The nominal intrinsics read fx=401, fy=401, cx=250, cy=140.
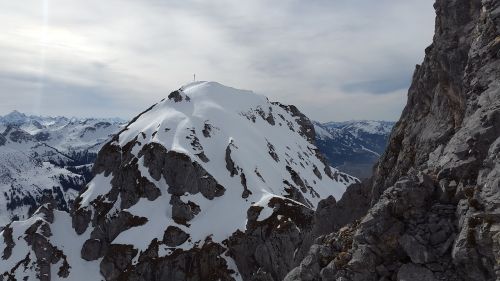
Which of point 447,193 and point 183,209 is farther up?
point 447,193

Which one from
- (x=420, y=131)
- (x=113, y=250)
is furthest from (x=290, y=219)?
(x=420, y=131)

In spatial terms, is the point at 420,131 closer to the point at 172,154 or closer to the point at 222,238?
the point at 222,238

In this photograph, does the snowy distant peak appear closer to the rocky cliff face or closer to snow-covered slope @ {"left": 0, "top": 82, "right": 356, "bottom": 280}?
snow-covered slope @ {"left": 0, "top": 82, "right": 356, "bottom": 280}

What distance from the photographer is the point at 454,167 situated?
888 inches

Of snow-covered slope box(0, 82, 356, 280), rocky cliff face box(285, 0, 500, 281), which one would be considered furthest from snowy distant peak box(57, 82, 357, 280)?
rocky cliff face box(285, 0, 500, 281)

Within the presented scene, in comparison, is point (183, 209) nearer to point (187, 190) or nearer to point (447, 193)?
point (187, 190)

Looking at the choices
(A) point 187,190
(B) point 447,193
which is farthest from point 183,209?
(B) point 447,193

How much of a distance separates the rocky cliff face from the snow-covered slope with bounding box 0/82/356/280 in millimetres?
55642

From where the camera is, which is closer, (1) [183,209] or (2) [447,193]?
(2) [447,193]

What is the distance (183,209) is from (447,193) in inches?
3609

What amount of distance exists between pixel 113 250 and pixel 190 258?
21450mm

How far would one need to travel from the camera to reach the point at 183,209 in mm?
107938

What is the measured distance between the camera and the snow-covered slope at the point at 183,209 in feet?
305

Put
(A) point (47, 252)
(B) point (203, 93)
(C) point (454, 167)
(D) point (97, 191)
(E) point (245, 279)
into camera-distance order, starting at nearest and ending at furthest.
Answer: (C) point (454, 167) < (E) point (245, 279) < (A) point (47, 252) < (D) point (97, 191) < (B) point (203, 93)
